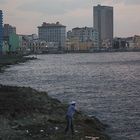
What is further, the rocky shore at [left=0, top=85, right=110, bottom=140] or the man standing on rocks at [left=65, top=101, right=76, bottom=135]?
the man standing on rocks at [left=65, top=101, right=76, bottom=135]

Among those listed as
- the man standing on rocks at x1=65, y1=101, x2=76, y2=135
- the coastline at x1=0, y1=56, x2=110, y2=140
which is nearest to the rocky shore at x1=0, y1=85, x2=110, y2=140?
the coastline at x1=0, y1=56, x2=110, y2=140

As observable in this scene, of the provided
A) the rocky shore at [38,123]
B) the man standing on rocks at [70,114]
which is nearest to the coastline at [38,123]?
the rocky shore at [38,123]

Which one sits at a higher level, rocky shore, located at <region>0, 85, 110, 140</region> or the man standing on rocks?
the man standing on rocks

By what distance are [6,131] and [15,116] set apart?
171 inches

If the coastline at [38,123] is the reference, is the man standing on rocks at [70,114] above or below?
above

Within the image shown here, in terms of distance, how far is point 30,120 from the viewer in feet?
85.4

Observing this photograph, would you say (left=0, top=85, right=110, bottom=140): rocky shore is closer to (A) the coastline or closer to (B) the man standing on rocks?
(A) the coastline

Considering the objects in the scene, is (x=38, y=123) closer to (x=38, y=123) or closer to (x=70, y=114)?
(x=38, y=123)

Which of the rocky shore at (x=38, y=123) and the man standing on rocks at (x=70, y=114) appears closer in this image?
the rocky shore at (x=38, y=123)

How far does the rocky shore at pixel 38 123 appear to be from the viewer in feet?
72.3

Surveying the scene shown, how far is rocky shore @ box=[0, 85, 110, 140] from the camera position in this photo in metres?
22.0

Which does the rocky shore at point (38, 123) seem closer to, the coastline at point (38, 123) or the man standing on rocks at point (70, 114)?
the coastline at point (38, 123)

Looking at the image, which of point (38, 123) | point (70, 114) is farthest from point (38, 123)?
point (70, 114)

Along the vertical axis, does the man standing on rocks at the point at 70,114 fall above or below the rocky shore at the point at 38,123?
above
